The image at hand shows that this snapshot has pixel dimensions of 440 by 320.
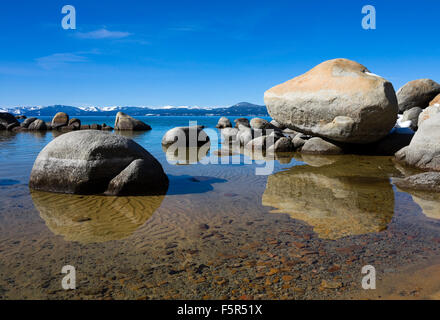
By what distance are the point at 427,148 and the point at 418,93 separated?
1640 centimetres

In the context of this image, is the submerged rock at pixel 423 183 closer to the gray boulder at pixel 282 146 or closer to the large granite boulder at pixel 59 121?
the gray boulder at pixel 282 146

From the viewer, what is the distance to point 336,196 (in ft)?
21.8

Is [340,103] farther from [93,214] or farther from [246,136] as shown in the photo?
[93,214]

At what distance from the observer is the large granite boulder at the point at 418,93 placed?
75.1 feet

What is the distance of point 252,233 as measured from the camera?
4.67m

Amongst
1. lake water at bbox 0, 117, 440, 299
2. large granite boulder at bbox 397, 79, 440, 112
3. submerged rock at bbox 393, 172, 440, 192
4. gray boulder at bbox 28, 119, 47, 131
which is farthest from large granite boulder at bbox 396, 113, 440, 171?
gray boulder at bbox 28, 119, 47, 131

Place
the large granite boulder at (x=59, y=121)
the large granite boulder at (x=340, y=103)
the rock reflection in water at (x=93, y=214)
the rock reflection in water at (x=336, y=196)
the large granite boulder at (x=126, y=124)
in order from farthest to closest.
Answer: the large granite boulder at (x=59, y=121) → the large granite boulder at (x=126, y=124) → the large granite boulder at (x=340, y=103) → the rock reflection in water at (x=336, y=196) → the rock reflection in water at (x=93, y=214)

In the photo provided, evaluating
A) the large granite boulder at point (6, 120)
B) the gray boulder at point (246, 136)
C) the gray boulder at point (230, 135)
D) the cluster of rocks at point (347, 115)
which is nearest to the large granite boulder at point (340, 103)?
the cluster of rocks at point (347, 115)

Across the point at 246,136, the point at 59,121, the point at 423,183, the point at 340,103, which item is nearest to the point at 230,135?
the point at 246,136

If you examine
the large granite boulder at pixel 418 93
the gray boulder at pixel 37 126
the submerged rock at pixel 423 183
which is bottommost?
the submerged rock at pixel 423 183

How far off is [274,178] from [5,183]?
656 cm

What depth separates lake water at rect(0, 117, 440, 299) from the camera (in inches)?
129

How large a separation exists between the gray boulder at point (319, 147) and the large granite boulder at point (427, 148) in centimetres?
303
